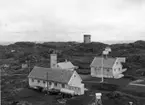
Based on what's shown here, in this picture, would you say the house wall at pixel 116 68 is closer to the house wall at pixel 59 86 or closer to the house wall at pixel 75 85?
the house wall at pixel 75 85

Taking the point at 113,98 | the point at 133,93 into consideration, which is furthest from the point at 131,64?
the point at 113,98

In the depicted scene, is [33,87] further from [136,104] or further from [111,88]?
[136,104]

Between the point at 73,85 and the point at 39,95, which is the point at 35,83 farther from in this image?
the point at 73,85

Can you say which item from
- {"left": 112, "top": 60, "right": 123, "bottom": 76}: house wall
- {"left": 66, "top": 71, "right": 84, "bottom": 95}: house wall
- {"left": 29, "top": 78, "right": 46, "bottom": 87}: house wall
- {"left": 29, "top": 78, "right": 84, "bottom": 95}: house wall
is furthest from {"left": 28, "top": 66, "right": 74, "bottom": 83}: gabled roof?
{"left": 112, "top": 60, "right": 123, "bottom": 76}: house wall

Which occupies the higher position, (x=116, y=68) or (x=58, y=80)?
(x=116, y=68)

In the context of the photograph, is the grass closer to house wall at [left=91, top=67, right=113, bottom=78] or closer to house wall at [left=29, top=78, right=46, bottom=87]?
house wall at [left=29, top=78, right=46, bottom=87]

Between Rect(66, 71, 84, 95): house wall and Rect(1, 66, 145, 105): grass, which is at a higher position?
Rect(66, 71, 84, 95): house wall

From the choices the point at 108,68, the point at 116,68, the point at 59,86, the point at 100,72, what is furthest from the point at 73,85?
the point at 116,68

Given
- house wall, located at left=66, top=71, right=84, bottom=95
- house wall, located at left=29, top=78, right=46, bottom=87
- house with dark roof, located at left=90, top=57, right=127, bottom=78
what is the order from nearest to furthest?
house wall, located at left=66, top=71, right=84, bottom=95 < house wall, located at left=29, top=78, right=46, bottom=87 < house with dark roof, located at left=90, top=57, right=127, bottom=78
